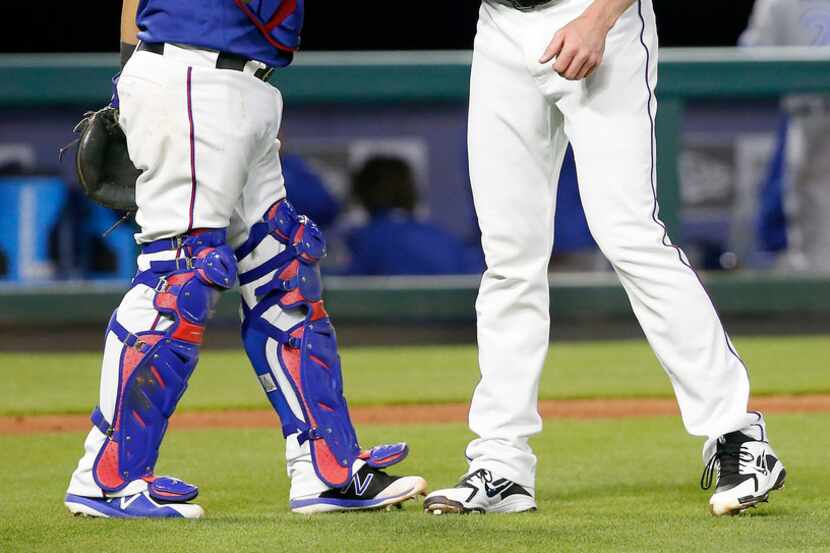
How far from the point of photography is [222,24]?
3.05 metres

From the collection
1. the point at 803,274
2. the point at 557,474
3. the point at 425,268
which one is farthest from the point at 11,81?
the point at 557,474

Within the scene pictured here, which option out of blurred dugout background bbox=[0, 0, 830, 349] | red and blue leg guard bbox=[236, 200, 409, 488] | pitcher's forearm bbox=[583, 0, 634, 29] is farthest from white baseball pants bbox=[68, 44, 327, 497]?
blurred dugout background bbox=[0, 0, 830, 349]

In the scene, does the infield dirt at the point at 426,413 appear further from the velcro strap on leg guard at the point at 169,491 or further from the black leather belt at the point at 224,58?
the black leather belt at the point at 224,58

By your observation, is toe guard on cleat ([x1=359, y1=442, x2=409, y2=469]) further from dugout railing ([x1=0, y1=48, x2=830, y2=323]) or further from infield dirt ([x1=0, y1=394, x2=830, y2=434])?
dugout railing ([x1=0, y1=48, x2=830, y2=323])

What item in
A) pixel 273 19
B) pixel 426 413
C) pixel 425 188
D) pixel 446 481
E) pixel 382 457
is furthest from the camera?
pixel 425 188

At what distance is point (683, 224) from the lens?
7.85m

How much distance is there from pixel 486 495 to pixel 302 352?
0.51 metres

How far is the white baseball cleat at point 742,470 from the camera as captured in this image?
2973 mm

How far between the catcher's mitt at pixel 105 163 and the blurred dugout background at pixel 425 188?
415 centimetres

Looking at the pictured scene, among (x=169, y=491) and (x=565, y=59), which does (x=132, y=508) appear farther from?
(x=565, y=59)

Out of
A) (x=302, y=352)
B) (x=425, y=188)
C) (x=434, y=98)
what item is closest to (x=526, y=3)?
(x=302, y=352)

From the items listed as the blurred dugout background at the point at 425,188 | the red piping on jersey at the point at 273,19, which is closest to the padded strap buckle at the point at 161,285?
the red piping on jersey at the point at 273,19

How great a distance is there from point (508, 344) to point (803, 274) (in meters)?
4.84

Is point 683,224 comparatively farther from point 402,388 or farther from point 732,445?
point 732,445
